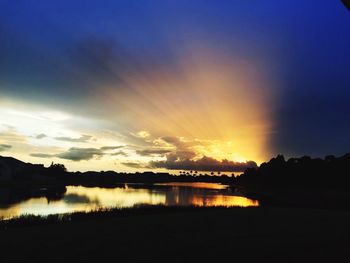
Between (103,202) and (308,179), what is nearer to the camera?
(103,202)

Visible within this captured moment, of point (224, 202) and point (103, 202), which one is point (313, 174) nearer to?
point (224, 202)

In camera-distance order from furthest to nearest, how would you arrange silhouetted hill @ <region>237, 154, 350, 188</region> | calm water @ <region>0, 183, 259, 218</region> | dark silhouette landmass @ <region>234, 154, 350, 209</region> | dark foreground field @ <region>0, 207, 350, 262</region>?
silhouetted hill @ <region>237, 154, 350, 188</region>
dark silhouette landmass @ <region>234, 154, 350, 209</region>
calm water @ <region>0, 183, 259, 218</region>
dark foreground field @ <region>0, 207, 350, 262</region>

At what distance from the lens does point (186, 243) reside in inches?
501

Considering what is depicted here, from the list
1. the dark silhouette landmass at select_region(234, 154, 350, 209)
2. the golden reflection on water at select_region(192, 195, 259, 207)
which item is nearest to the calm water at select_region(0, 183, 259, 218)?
the golden reflection on water at select_region(192, 195, 259, 207)

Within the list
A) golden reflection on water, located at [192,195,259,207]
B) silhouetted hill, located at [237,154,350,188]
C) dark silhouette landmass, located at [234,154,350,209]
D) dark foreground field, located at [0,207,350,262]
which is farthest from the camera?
silhouetted hill, located at [237,154,350,188]

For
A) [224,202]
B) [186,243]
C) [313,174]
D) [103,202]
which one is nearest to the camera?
[186,243]

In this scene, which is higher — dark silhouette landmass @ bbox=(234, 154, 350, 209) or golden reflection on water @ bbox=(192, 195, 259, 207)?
dark silhouette landmass @ bbox=(234, 154, 350, 209)

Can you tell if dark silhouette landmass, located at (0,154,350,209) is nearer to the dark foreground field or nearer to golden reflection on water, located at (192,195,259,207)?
golden reflection on water, located at (192,195,259,207)

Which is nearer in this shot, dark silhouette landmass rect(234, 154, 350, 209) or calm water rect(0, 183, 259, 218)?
calm water rect(0, 183, 259, 218)

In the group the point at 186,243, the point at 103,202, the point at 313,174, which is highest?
the point at 313,174

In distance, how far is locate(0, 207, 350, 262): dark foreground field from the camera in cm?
1058

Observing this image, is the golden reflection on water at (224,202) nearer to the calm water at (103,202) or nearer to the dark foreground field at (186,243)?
the calm water at (103,202)

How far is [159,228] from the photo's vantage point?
1684 cm

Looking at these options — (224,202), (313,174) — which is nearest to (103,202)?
(224,202)
